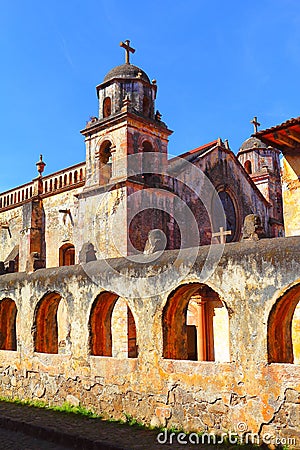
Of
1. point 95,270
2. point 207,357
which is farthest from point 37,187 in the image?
point 95,270

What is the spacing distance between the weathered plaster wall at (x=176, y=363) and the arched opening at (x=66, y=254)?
274 inches

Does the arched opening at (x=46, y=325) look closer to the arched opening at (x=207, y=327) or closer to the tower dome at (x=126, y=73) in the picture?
the arched opening at (x=207, y=327)

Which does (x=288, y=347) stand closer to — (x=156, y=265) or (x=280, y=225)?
(x=156, y=265)

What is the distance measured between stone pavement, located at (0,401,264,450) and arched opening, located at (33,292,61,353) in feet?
5.55

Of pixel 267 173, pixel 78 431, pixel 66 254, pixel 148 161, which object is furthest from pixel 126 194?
pixel 267 173

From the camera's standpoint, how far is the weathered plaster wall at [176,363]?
6.89 metres

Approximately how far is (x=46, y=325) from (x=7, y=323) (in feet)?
6.21

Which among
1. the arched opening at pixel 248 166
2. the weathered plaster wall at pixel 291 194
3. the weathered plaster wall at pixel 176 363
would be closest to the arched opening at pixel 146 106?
the weathered plaster wall at pixel 291 194

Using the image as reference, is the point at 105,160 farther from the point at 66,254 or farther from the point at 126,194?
the point at 66,254

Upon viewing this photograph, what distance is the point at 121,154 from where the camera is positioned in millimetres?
15227

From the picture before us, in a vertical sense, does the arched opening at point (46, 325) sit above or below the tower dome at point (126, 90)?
below

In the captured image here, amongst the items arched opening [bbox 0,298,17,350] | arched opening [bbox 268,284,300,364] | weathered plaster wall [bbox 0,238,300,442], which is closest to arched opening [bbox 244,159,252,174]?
arched opening [bbox 0,298,17,350]

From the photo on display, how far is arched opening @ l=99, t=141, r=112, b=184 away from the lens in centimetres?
1592

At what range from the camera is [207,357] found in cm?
1580
